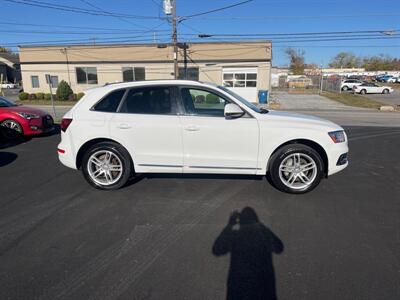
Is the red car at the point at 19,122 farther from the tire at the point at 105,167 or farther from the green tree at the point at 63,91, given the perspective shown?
the green tree at the point at 63,91

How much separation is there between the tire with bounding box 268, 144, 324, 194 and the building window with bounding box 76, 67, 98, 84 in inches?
1166

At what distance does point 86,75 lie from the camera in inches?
1193

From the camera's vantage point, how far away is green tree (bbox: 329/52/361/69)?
10907 cm

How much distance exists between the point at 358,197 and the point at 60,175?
16.9 ft

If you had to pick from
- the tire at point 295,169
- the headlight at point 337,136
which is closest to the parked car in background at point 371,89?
the headlight at point 337,136

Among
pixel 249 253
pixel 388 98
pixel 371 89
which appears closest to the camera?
pixel 249 253

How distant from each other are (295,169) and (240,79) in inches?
943

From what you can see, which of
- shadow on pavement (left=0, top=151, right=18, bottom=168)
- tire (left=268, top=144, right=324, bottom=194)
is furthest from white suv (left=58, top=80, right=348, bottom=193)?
shadow on pavement (left=0, top=151, right=18, bottom=168)

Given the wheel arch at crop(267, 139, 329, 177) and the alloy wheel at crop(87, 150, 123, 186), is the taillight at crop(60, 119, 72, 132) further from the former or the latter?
the wheel arch at crop(267, 139, 329, 177)

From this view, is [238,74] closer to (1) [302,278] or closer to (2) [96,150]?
(2) [96,150]

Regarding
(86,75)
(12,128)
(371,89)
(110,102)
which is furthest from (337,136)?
(371,89)

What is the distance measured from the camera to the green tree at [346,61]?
109m

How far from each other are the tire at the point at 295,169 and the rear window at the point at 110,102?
2577 mm

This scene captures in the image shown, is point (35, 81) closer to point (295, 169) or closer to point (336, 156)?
point (295, 169)
